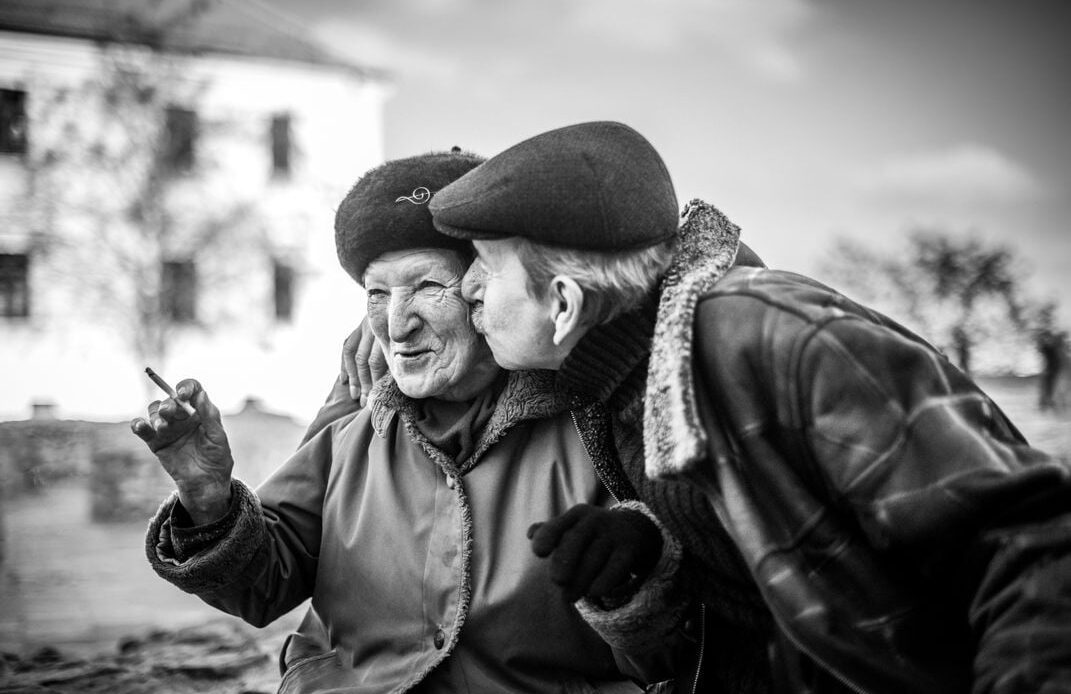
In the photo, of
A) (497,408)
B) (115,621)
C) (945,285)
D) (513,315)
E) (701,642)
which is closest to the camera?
(513,315)

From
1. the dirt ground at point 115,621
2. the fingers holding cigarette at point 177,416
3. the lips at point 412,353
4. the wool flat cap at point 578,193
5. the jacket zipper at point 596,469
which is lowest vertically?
the dirt ground at point 115,621

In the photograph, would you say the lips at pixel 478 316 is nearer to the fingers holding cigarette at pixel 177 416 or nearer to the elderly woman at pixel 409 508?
the elderly woman at pixel 409 508

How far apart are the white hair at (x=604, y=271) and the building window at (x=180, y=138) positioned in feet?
56.6

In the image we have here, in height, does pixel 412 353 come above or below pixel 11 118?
below

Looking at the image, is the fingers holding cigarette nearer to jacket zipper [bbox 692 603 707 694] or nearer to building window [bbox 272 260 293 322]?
jacket zipper [bbox 692 603 707 694]

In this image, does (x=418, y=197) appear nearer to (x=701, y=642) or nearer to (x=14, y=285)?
(x=701, y=642)

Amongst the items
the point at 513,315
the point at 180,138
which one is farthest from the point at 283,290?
the point at 513,315

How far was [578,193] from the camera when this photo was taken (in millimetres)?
1694

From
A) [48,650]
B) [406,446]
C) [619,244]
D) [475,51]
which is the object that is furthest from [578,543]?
[475,51]

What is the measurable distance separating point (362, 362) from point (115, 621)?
→ 340cm

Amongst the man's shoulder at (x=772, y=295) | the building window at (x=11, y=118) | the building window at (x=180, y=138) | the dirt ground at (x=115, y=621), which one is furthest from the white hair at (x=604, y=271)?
the building window at (x=11, y=118)

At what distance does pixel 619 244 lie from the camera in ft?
5.62

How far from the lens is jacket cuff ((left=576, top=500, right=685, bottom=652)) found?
6.04ft

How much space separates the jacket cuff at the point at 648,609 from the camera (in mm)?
1841
